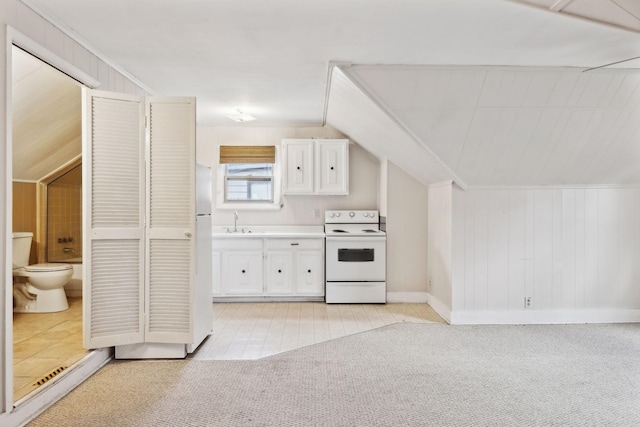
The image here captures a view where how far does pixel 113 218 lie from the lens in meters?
3.21

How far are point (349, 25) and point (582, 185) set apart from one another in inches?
124

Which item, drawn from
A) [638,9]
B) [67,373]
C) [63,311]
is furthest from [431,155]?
[63,311]

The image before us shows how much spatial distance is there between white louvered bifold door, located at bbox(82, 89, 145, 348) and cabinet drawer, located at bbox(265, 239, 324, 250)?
7.19 feet

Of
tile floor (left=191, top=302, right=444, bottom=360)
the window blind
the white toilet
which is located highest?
the window blind

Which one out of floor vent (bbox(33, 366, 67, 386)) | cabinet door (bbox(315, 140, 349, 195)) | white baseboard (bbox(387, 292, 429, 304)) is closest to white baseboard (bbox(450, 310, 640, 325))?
white baseboard (bbox(387, 292, 429, 304))

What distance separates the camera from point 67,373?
9.21ft

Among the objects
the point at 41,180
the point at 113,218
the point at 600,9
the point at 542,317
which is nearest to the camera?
the point at 600,9

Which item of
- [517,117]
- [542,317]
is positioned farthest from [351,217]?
[517,117]

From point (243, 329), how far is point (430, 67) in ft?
9.39

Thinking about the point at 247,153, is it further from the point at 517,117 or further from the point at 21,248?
the point at 517,117

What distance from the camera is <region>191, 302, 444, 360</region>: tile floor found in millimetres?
3687

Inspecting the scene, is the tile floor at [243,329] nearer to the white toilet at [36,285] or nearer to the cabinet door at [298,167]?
the white toilet at [36,285]

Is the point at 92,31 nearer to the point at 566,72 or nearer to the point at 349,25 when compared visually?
the point at 349,25

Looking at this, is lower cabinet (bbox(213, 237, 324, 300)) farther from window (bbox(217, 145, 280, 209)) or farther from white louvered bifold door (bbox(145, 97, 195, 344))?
white louvered bifold door (bbox(145, 97, 195, 344))
